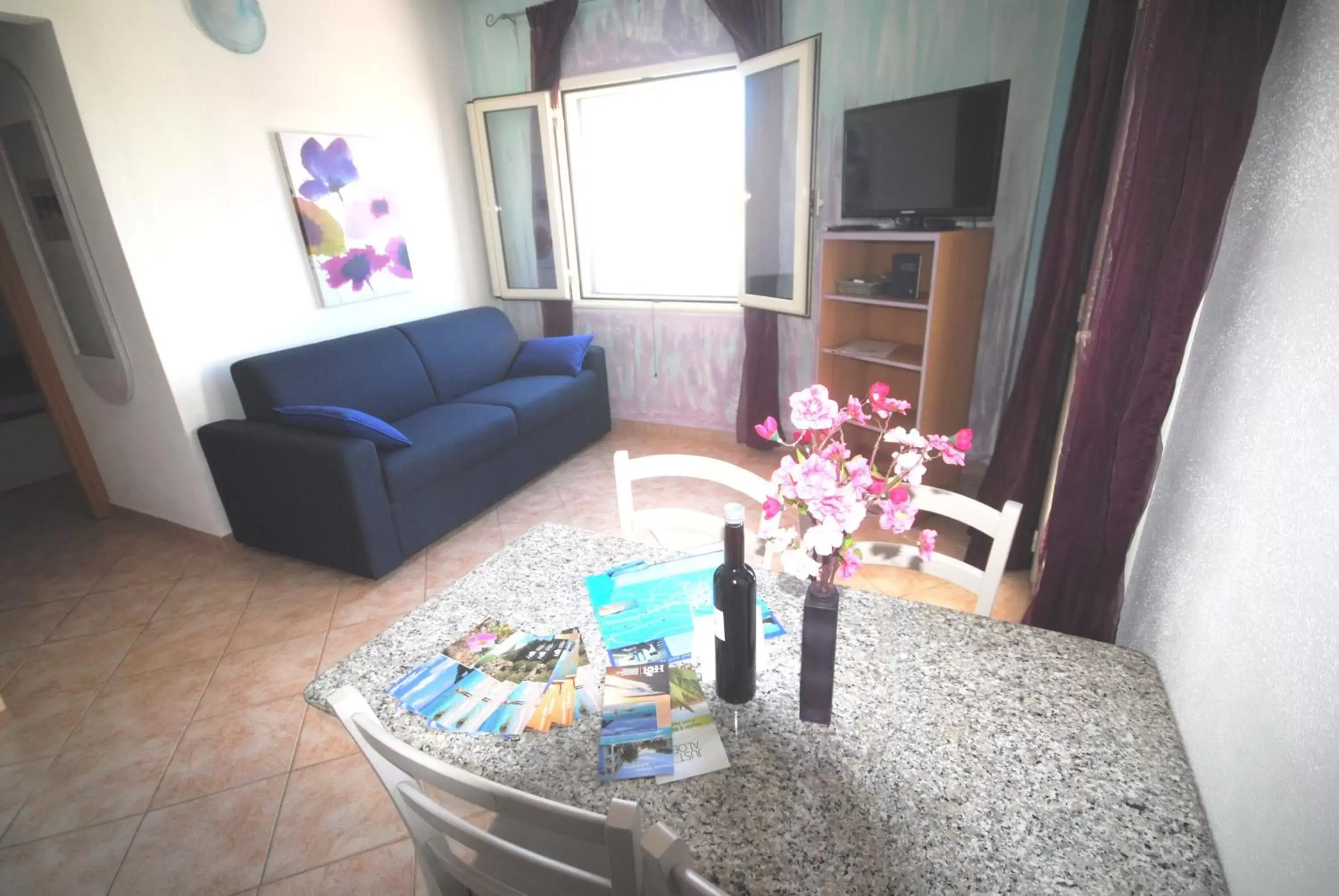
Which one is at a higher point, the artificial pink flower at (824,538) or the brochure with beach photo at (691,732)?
the artificial pink flower at (824,538)

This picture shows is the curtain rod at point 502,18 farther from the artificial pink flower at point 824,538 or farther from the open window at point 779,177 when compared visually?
the artificial pink flower at point 824,538

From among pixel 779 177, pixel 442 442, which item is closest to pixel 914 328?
pixel 779 177

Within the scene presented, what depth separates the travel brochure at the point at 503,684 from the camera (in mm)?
888

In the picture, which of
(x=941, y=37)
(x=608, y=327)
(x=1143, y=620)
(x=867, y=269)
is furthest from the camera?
(x=608, y=327)

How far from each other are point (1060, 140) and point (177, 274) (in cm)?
380

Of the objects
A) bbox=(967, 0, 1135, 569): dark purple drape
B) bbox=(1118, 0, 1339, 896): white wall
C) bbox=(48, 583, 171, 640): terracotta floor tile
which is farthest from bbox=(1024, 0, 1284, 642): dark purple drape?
bbox=(48, 583, 171, 640): terracotta floor tile

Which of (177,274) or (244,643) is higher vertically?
(177,274)

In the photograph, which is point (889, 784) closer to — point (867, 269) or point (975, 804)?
point (975, 804)

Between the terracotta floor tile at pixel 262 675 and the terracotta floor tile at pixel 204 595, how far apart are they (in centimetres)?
41

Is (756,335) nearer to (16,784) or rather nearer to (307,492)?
(307,492)

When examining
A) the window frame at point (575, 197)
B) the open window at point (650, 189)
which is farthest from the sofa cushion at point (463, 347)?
the window frame at point (575, 197)

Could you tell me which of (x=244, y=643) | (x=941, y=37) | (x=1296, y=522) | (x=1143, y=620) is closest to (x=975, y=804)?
(x=1296, y=522)

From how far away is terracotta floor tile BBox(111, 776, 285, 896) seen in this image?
1464 millimetres

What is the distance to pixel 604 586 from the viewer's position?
1.20 metres
